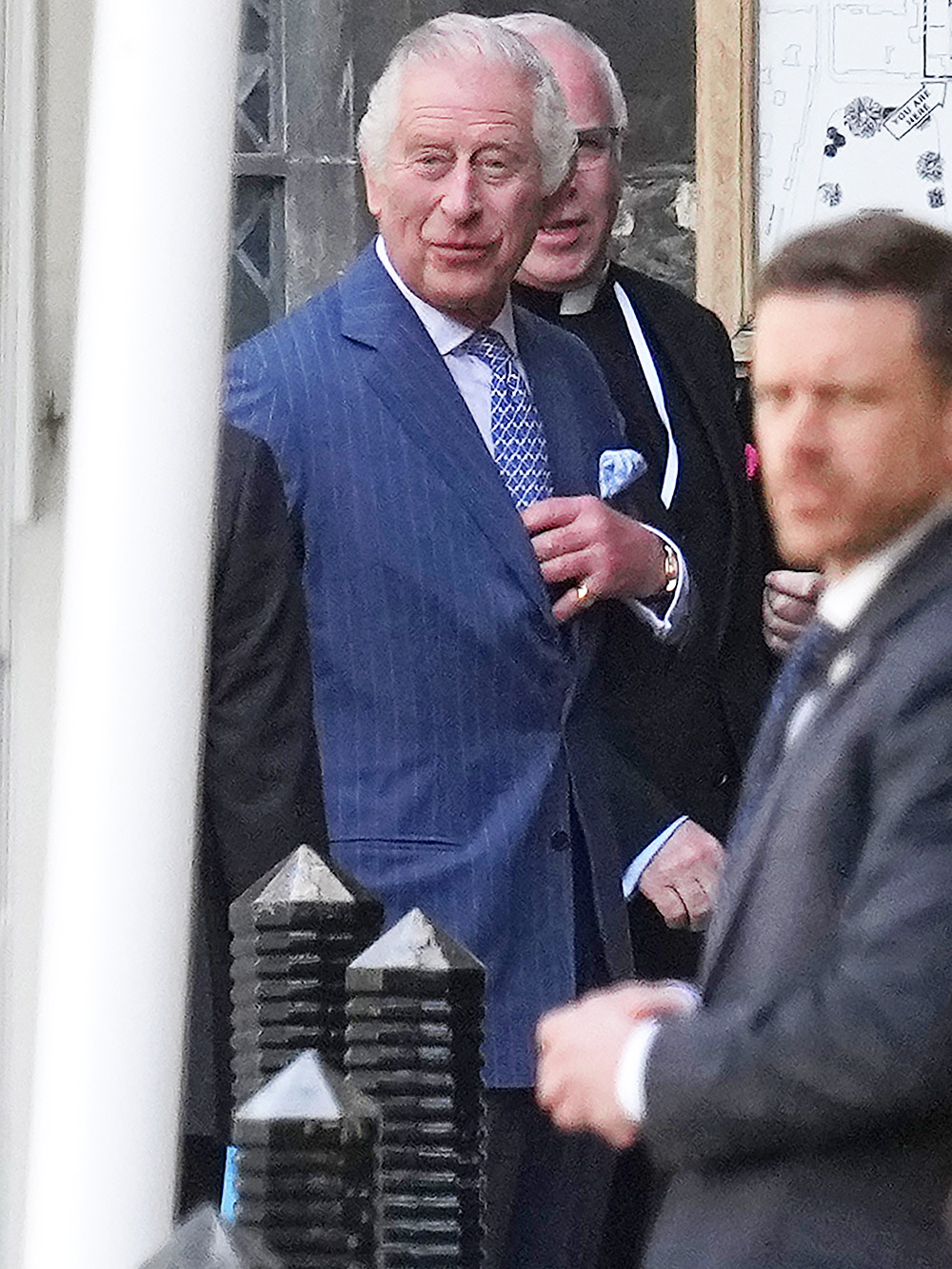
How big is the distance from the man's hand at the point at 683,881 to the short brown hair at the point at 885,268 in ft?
5.44

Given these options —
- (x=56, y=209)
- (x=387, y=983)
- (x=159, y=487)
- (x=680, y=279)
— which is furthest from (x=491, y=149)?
(x=680, y=279)

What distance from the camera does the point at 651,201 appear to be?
507 cm

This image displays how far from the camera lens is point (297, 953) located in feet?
8.83

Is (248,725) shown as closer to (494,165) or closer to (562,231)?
(494,165)

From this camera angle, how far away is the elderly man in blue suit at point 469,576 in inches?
135

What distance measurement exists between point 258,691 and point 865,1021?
1.64 metres

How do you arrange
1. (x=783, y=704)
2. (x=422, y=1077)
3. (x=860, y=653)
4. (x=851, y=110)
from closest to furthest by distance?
(x=860, y=653), (x=783, y=704), (x=422, y=1077), (x=851, y=110)

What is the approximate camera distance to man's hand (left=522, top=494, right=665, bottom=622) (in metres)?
3.45

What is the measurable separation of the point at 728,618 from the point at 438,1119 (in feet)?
4.57

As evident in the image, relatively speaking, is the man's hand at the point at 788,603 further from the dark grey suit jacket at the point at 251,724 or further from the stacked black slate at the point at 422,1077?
the stacked black slate at the point at 422,1077

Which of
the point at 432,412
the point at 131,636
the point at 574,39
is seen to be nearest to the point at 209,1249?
the point at 131,636

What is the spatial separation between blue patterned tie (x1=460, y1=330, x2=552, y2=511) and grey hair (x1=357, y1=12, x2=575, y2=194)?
0.20 metres

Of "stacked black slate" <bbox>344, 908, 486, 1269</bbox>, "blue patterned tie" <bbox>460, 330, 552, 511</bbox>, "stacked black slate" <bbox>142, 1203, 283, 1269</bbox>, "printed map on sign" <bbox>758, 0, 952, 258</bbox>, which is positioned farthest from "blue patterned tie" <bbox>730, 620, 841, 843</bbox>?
"printed map on sign" <bbox>758, 0, 952, 258</bbox>

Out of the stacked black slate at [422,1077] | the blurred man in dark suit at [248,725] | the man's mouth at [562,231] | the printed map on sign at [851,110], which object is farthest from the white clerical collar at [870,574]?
the printed map on sign at [851,110]
